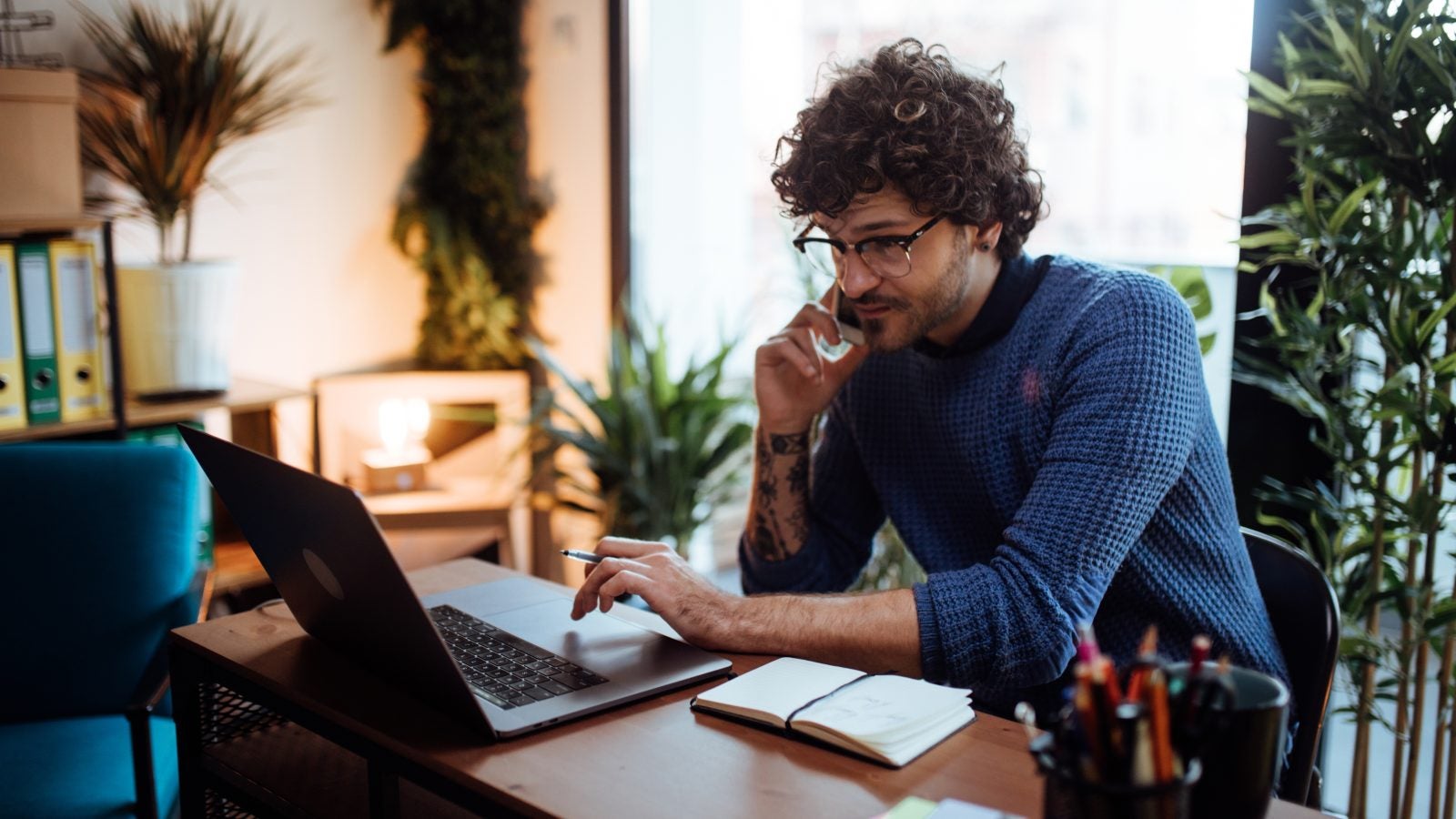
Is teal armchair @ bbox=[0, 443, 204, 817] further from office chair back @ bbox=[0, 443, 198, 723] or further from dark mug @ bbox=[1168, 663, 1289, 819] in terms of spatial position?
dark mug @ bbox=[1168, 663, 1289, 819]

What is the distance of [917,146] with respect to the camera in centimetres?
157

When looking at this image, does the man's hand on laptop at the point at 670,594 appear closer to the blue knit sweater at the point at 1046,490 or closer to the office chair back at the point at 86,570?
the blue knit sweater at the point at 1046,490

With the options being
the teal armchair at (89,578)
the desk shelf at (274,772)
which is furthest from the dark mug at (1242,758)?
the teal armchair at (89,578)

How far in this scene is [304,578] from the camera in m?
1.28

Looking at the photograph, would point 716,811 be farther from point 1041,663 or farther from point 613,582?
point 1041,663

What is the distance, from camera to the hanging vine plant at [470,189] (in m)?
3.67

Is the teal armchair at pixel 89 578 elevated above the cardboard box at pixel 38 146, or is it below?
below

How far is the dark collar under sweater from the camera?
1646 mm

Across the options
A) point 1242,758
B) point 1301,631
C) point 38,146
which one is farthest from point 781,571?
point 38,146

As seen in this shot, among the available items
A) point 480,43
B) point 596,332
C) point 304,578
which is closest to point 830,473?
point 304,578

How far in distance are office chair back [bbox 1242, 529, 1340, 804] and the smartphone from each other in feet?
1.97

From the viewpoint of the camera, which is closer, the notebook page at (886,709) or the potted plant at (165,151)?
the notebook page at (886,709)

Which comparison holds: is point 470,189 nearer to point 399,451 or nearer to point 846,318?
point 399,451

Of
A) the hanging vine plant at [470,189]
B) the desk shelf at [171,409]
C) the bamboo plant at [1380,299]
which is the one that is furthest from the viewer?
the hanging vine plant at [470,189]
